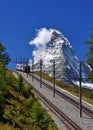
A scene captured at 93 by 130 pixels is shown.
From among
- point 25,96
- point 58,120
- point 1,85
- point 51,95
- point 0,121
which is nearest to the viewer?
point 0,121

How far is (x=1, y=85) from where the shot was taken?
37438 millimetres

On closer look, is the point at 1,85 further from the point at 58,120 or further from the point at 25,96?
the point at 25,96

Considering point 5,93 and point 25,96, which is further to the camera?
point 25,96

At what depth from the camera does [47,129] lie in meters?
34.7

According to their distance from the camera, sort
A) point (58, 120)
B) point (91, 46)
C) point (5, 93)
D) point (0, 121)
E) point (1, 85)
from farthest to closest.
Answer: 1. point (91, 46)
2. point (58, 120)
3. point (5, 93)
4. point (1, 85)
5. point (0, 121)

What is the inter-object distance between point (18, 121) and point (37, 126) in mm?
1809

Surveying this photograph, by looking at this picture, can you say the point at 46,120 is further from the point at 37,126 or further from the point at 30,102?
the point at 30,102

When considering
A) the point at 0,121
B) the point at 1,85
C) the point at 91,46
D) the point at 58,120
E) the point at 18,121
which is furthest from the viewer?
the point at 91,46

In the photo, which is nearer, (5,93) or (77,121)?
(5,93)

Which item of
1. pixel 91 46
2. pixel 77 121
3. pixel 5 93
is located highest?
pixel 91 46

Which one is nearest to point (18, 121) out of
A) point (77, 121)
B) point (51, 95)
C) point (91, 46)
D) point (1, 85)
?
point (1, 85)

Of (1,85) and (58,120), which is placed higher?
(1,85)

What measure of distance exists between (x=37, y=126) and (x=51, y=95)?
43.3m

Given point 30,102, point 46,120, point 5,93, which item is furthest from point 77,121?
point 46,120
